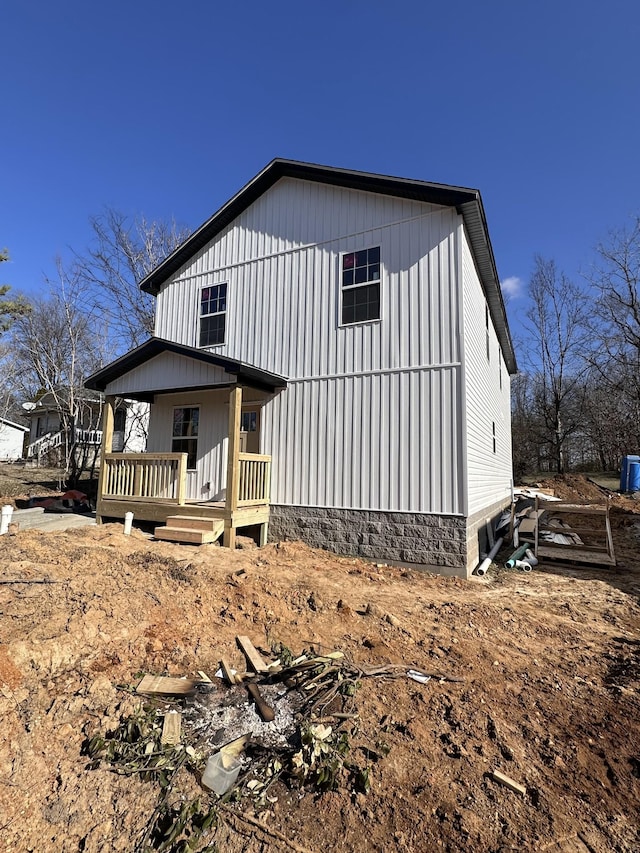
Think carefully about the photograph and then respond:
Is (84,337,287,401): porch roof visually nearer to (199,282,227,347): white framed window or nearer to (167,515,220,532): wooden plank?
(199,282,227,347): white framed window

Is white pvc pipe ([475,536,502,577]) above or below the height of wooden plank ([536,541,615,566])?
below

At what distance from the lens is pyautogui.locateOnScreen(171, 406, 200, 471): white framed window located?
408 inches

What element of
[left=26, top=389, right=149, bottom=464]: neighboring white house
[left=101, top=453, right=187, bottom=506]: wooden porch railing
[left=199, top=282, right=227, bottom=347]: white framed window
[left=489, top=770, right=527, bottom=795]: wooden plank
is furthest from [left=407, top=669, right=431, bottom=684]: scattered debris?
[left=26, top=389, right=149, bottom=464]: neighboring white house

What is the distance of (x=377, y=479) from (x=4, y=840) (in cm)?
656

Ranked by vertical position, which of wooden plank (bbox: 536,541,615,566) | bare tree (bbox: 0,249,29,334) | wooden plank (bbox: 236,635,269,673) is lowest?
wooden plank (bbox: 236,635,269,673)

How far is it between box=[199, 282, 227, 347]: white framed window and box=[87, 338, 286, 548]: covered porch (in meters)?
1.53

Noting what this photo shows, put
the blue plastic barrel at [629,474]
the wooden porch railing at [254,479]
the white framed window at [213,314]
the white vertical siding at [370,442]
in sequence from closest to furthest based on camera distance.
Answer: the white vertical siding at [370,442] < the wooden porch railing at [254,479] < the white framed window at [213,314] < the blue plastic barrel at [629,474]

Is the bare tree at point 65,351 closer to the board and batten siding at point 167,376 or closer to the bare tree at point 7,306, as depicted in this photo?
the bare tree at point 7,306

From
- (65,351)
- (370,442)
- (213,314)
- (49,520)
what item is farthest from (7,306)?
(370,442)

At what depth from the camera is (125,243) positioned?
19844mm

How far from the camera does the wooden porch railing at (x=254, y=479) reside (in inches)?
333

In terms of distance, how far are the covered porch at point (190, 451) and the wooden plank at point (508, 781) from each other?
6.01m

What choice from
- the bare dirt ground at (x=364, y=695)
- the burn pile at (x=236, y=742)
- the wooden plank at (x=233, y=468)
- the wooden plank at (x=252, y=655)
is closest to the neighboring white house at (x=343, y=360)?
the wooden plank at (x=233, y=468)

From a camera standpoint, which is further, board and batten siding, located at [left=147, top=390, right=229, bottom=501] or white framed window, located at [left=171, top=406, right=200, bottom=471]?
white framed window, located at [left=171, top=406, right=200, bottom=471]
